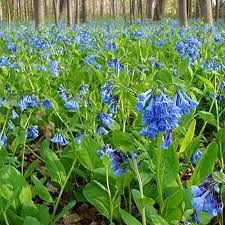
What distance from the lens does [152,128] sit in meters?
1.46

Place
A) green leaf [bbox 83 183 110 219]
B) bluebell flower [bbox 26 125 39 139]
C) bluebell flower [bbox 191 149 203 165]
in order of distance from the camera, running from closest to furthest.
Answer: green leaf [bbox 83 183 110 219]
bluebell flower [bbox 191 149 203 165]
bluebell flower [bbox 26 125 39 139]

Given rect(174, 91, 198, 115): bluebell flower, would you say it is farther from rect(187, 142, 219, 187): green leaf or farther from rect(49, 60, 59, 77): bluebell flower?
rect(49, 60, 59, 77): bluebell flower

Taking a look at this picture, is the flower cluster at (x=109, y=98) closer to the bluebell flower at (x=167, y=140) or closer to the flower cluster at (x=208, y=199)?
the bluebell flower at (x=167, y=140)

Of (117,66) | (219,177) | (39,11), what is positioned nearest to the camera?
(219,177)

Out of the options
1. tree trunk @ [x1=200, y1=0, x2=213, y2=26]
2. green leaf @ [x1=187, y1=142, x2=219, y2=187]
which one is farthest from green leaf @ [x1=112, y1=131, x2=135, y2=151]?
tree trunk @ [x1=200, y1=0, x2=213, y2=26]

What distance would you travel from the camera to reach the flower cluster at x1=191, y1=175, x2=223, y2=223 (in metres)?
1.12

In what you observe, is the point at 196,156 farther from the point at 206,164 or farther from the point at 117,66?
the point at 117,66

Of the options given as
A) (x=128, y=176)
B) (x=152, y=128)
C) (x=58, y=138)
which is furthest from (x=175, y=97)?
(x=58, y=138)

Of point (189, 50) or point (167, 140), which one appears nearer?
point (167, 140)

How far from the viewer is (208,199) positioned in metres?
1.12

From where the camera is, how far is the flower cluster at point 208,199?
43.9 inches

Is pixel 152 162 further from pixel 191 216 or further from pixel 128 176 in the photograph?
pixel 191 216

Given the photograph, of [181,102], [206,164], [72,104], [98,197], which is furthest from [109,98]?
[181,102]

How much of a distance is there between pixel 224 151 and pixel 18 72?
2464 millimetres
